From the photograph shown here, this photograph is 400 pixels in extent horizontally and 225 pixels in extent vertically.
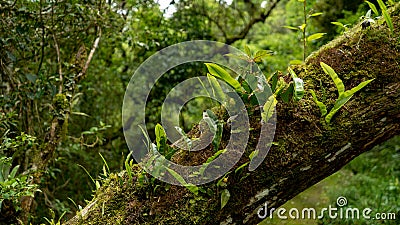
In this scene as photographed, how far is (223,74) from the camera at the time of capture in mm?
1496

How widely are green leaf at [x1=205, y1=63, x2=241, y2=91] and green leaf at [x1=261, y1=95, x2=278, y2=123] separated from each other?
0.13m

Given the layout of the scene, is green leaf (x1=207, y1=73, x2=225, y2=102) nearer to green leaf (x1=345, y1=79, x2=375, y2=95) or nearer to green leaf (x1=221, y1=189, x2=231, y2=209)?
green leaf (x1=221, y1=189, x2=231, y2=209)

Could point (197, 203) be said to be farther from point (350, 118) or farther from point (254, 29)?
point (254, 29)

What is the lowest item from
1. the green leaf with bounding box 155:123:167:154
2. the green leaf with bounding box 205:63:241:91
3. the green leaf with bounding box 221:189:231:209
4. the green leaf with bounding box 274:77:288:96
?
the green leaf with bounding box 221:189:231:209

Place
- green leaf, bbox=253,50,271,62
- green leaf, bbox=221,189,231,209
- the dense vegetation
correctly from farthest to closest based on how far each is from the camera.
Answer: the dense vegetation
green leaf, bbox=253,50,271,62
green leaf, bbox=221,189,231,209

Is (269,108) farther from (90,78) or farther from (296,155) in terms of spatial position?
(90,78)

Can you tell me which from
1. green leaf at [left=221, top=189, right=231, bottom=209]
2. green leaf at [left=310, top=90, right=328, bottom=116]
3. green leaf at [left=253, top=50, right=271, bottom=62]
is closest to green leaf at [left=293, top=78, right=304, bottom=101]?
green leaf at [left=310, top=90, right=328, bottom=116]

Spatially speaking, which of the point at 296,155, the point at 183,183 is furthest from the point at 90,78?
the point at 296,155

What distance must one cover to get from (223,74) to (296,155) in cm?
39

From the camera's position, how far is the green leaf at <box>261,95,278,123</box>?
4.79ft

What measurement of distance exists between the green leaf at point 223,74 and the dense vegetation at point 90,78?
0.75 feet

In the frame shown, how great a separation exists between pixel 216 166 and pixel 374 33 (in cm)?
83

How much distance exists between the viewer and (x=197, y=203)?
57.4 inches

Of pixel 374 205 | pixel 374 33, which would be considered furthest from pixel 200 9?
pixel 374 33
